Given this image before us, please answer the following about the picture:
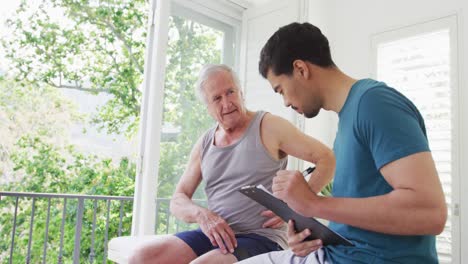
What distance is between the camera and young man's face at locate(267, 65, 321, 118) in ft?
3.42

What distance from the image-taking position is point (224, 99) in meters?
1.60

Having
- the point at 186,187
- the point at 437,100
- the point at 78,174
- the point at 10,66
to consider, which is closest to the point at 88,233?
the point at 78,174

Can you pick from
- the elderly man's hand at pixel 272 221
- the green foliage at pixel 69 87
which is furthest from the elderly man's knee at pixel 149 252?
the green foliage at pixel 69 87

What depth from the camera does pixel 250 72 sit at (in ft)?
9.96

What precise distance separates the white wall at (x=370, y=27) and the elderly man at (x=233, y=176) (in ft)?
4.33

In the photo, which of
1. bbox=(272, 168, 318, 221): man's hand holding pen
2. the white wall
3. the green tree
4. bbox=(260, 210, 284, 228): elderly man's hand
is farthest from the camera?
the green tree

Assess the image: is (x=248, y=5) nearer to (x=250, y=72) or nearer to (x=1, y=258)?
(x=250, y=72)

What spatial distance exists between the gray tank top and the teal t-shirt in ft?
1.78

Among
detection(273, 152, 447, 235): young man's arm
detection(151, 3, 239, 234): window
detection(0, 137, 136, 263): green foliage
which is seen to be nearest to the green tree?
detection(0, 137, 136, 263): green foliage

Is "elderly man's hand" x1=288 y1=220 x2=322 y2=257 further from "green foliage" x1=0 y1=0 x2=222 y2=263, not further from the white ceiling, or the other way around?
"green foliage" x1=0 y1=0 x2=222 y2=263

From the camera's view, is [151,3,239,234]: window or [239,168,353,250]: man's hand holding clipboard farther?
[151,3,239,234]: window

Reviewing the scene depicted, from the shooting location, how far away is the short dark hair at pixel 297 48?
1.04 metres

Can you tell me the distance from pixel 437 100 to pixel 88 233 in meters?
5.33

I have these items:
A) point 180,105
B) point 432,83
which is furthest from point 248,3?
point 432,83
